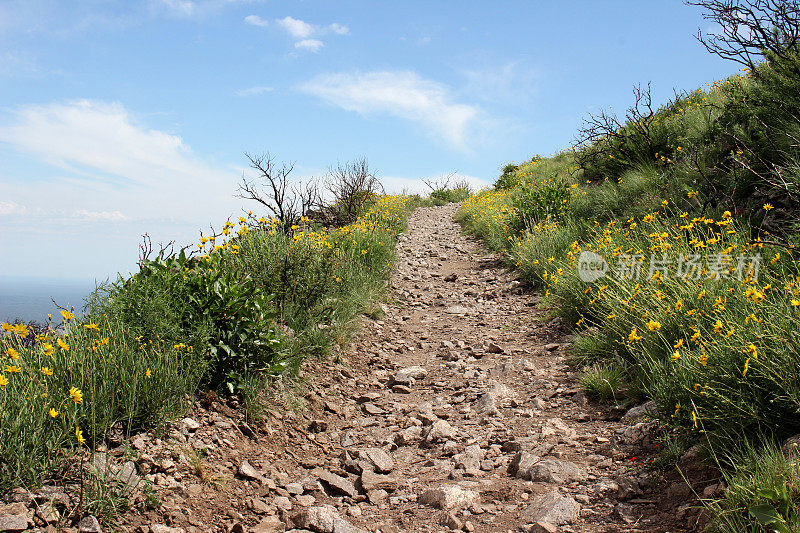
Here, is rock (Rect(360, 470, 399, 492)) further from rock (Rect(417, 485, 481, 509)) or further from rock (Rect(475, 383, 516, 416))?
rock (Rect(475, 383, 516, 416))

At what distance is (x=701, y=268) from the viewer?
14.9 feet

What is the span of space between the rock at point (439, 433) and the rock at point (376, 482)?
23.3 inches

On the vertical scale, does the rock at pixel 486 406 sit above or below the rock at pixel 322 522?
above

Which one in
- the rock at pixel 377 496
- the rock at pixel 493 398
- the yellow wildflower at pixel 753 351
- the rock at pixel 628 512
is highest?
the yellow wildflower at pixel 753 351

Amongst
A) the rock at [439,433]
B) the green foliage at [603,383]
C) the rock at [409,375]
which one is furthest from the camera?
the rock at [409,375]

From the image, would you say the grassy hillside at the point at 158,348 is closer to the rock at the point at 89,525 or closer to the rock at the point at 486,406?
the rock at the point at 89,525

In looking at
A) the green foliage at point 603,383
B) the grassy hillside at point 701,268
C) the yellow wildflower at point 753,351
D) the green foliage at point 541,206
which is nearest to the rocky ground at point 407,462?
the green foliage at point 603,383

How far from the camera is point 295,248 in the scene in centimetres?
612

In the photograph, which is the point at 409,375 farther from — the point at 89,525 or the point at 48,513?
the point at 48,513

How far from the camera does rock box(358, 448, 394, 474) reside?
368 cm

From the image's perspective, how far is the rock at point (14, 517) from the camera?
2.41 m

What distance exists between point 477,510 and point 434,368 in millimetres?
2881

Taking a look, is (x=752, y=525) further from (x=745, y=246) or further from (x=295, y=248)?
(x=295, y=248)

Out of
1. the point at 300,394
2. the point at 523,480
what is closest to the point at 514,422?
the point at 523,480
